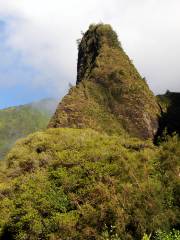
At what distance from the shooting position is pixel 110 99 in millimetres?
85500

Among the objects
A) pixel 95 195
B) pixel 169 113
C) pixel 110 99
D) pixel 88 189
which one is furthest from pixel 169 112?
pixel 95 195

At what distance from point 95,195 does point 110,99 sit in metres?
39.3

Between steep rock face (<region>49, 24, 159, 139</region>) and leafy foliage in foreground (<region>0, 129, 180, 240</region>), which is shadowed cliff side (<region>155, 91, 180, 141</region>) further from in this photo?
leafy foliage in foreground (<region>0, 129, 180, 240</region>)

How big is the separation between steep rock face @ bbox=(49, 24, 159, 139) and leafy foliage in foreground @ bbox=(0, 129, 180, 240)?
65.4 feet

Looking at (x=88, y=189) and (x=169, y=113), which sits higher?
(x=169, y=113)

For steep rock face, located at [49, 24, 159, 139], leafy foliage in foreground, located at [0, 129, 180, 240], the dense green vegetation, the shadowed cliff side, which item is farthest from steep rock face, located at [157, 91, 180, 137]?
leafy foliage in foreground, located at [0, 129, 180, 240]

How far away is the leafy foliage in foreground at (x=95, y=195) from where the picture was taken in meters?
44.5

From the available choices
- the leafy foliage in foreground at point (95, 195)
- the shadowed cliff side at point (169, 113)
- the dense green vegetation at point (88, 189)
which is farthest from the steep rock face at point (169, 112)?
the leafy foliage in foreground at point (95, 195)

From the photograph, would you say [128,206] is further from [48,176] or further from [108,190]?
[48,176]

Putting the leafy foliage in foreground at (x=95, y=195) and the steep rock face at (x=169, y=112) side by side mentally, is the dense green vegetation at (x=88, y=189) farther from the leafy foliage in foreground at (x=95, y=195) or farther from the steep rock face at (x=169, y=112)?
the steep rock face at (x=169, y=112)

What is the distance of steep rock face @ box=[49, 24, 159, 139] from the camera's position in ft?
A: 260

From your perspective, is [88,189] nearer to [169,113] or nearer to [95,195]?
[95,195]

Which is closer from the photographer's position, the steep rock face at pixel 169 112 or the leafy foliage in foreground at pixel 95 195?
the leafy foliage in foreground at pixel 95 195

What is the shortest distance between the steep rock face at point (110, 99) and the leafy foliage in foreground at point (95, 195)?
19935 mm
